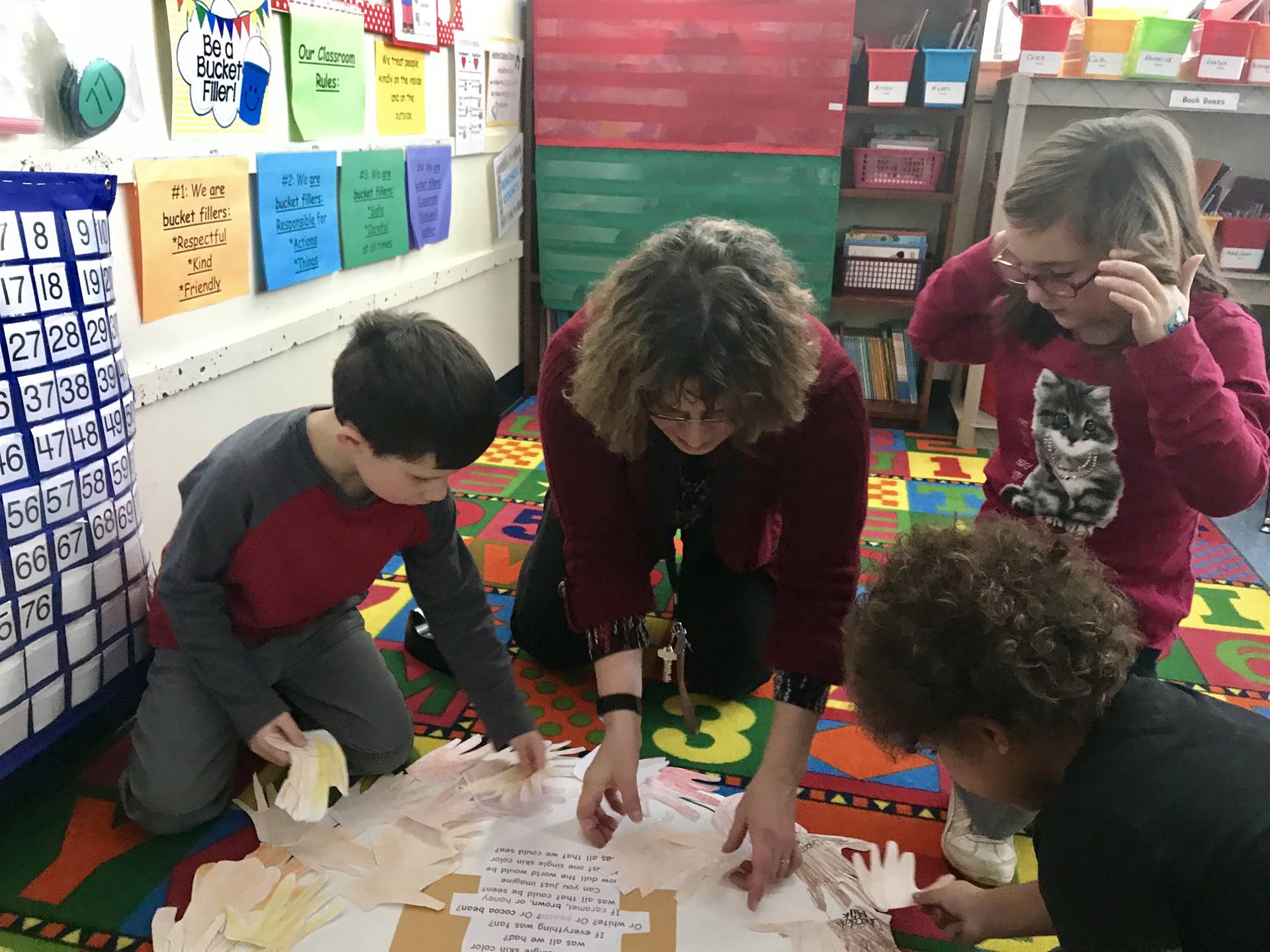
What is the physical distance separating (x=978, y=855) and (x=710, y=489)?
0.53m

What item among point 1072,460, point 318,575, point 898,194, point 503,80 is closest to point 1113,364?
point 1072,460

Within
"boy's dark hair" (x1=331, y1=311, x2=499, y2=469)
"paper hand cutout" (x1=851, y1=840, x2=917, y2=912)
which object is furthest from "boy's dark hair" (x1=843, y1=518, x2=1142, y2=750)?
"boy's dark hair" (x1=331, y1=311, x2=499, y2=469)

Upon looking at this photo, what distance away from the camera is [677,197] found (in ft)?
8.23

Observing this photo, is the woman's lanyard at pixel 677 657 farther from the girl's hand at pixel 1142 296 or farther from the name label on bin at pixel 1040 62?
the name label on bin at pixel 1040 62

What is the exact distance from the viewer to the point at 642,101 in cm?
245

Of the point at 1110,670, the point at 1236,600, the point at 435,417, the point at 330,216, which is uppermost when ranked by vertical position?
the point at 330,216

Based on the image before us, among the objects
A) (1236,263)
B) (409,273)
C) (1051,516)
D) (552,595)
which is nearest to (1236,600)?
(1051,516)

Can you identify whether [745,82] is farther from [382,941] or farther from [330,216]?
[382,941]

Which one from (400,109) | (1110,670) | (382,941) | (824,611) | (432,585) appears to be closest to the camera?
(1110,670)

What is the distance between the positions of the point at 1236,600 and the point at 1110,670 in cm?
133

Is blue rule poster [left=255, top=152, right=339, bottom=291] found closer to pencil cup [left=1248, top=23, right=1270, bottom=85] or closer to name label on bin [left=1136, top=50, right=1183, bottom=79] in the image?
name label on bin [left=1136, top=50, right=1183, bottom=79]

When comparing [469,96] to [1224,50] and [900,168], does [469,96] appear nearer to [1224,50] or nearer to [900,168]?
[900,168]

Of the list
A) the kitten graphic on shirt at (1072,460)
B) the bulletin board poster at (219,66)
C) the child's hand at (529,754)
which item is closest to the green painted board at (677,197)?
the bulletin board poster at (219,66)

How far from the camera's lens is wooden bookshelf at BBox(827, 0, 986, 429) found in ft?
8.07
